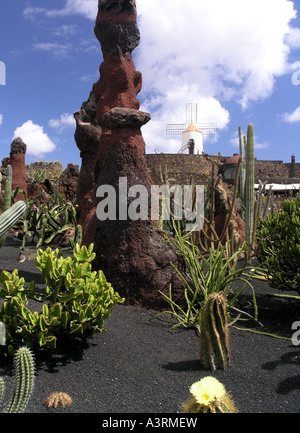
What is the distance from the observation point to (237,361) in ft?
9.09

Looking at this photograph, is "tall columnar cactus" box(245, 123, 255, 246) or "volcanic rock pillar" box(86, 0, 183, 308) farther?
"tall columnar cactus" box(245, 123, 255, 246)

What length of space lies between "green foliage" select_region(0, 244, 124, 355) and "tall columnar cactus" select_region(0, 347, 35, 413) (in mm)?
597

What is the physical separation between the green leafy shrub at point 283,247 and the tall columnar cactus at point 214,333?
116 cm

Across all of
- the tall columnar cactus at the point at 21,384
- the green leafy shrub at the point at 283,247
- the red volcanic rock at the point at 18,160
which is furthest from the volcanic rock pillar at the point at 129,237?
the red volcanic rock at the point at 18,160

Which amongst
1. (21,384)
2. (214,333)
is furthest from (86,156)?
(21,384)

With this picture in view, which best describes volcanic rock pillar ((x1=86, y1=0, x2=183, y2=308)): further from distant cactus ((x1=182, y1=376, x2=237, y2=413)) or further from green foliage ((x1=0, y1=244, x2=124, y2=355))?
distant cactus ((x1=182, y1=376, x2=237, y2=413))

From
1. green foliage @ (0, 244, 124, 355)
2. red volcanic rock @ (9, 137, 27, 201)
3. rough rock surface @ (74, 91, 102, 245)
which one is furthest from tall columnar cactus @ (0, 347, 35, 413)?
red volcanic rock @ (9, 137, 27, 201)

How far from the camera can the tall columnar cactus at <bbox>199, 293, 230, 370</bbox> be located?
251cm

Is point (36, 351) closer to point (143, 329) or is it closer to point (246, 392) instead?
point (143, 329)

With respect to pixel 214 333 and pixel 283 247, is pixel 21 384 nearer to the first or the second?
pixel 214 333

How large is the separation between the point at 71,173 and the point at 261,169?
82.2 feet
